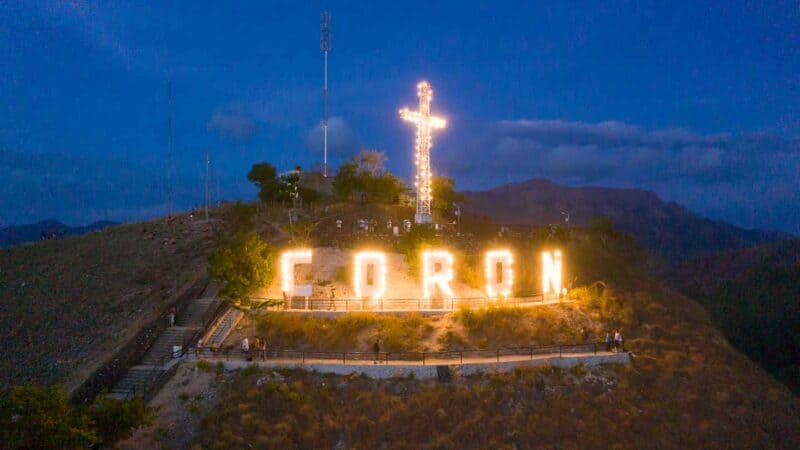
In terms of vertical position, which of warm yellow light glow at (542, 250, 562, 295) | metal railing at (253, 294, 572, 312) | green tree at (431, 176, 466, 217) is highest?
green tree at (431, 176, 466, 217)

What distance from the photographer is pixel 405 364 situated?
29.4 m

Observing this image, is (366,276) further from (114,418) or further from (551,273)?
(114,418)

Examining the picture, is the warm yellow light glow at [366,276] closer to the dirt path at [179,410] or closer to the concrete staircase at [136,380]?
the dirt path at [179,410]

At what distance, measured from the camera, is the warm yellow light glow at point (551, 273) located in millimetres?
38938

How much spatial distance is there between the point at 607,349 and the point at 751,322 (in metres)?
50.9

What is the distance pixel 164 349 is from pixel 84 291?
51.9 feet

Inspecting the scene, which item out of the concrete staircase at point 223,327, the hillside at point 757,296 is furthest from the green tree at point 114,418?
the hillside at point 757,296

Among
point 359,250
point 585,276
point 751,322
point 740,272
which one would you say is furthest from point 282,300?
point 740,272

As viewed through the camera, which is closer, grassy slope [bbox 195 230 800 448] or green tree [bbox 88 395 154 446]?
green tree [bbox 88 395 154 446]

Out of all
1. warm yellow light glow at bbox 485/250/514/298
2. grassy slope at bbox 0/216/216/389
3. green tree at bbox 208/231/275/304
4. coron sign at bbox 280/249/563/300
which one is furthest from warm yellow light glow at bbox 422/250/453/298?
grassy slope at bbox 0/216/216/389

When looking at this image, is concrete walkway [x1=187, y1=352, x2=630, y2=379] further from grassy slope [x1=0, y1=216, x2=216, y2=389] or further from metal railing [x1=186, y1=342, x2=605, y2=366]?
grassy slope [x1=0, y1=216, x2=216, y2=389]

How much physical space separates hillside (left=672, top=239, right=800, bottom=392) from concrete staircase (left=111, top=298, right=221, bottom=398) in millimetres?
51653

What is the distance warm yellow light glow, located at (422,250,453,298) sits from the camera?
35.6 m

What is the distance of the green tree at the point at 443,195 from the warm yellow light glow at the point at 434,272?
69.5 ft
